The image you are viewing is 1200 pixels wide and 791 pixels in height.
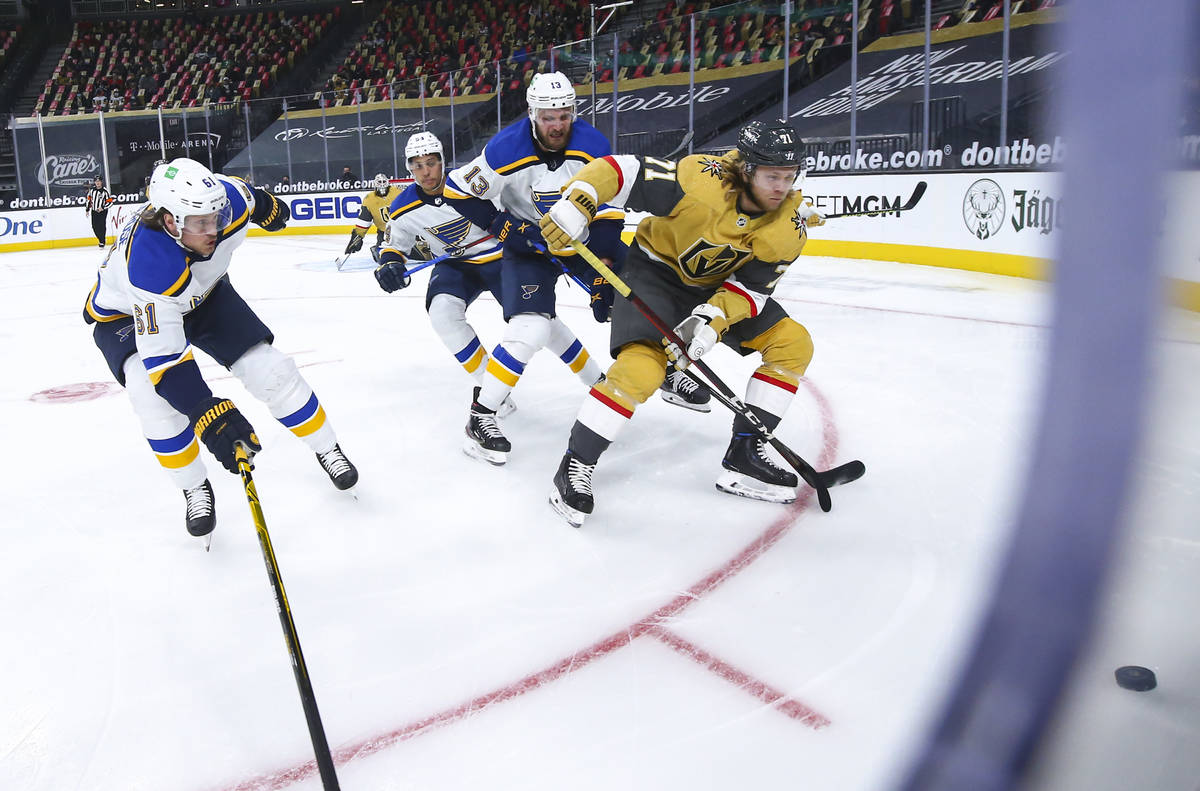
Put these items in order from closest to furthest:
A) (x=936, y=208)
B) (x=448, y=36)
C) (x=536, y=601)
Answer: (x=536, y=601) < (x=936, y=208) < (x=448, y=36)

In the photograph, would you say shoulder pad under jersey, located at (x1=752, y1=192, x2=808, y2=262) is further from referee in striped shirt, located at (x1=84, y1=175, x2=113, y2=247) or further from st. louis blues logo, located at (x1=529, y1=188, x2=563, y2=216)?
referee in striped shirt, located at (x1=84, y1=175, x2=113, y2=247)

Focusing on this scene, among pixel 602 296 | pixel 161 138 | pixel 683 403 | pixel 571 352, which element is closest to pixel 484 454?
pixel 571 352

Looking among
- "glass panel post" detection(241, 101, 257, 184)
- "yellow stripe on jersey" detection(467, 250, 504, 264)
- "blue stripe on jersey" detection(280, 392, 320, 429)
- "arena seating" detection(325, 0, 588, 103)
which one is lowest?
"blue stripe on jersey" detection(280, 392, 320, 429)

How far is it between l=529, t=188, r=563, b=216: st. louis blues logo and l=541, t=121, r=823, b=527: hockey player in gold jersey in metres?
0.56

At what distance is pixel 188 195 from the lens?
83.8 inches

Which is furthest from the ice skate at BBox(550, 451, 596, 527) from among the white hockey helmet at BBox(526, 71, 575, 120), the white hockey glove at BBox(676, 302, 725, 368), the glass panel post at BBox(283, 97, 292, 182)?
the glass panel post at BBox(283, 97, 292, 182)

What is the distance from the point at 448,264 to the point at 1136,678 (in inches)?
129

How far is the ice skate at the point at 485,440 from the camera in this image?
2.99 metres

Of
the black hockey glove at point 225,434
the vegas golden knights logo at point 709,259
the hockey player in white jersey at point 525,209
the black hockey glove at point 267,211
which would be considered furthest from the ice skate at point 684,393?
the black hockey glove at point 225,434

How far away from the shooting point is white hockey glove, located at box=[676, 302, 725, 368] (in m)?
2.40

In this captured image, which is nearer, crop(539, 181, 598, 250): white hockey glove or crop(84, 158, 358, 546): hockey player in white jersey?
crop(84, 158, 358, 546): hockey player in white jersey

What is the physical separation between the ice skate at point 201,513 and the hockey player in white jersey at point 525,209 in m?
0.88

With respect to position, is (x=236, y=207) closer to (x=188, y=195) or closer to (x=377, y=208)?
(x=188, y=195)

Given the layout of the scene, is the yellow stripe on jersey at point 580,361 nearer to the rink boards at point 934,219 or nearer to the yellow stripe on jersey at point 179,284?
the yellow stripe on jersey at point 179,284
